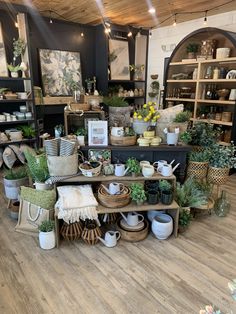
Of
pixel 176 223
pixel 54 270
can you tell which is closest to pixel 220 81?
pixel 176 223

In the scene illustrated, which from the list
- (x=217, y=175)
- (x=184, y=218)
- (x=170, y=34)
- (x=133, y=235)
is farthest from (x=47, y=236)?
(x=170, y=34)

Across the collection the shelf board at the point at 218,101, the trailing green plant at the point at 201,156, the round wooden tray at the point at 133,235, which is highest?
the shelf board at the point at 218,101

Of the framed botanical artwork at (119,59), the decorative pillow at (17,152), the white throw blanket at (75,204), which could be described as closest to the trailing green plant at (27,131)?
the decorative pillow at (17,152)

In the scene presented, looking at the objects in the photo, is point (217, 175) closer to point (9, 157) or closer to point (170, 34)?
point (9, 157)

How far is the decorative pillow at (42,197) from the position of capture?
2293 millimetres

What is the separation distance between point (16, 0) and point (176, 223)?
3.69m

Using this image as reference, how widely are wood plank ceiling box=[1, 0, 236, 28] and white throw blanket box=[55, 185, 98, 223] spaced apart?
281cm

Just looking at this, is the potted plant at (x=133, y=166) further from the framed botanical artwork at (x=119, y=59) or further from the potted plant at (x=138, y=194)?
the framed botanical artwork at (x=119, y=59)

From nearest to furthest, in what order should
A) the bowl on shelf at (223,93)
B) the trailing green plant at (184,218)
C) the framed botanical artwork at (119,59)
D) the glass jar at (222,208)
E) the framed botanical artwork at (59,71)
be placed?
the trailing green plant at (184,218) < the glass jar at (222,208) < the bowl on shelf at (223,93) < the framed botanical artwork at (59,71) < the framed botanical artwork at (119,59)

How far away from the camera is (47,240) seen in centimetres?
214

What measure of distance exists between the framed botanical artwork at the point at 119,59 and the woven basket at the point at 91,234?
331 centimetres

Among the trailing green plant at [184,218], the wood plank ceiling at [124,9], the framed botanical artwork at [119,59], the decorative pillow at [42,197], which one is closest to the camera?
the decorative pillow at [42,197]

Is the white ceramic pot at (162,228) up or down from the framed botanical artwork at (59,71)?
down

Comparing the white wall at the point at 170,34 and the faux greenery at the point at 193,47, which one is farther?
the faux greenery at the point at 193,47
